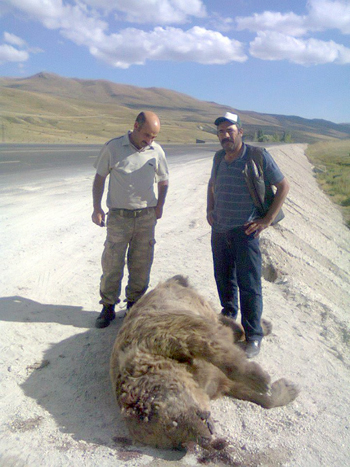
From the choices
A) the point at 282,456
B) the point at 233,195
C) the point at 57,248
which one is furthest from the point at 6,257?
the point at 282,456

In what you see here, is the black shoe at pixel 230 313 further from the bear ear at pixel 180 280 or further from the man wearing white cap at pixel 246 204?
the bear ear at pixel 180 280

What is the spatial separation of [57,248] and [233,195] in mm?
3557

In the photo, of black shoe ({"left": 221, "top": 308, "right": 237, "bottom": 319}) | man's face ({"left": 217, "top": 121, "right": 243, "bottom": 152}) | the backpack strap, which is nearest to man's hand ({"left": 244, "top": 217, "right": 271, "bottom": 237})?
the backpack strap

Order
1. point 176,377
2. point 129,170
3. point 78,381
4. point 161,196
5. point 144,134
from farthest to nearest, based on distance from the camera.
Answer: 1. point 161,196
2. point 129,170
3. point 144,134
4. point 78,381
5. point 176,377

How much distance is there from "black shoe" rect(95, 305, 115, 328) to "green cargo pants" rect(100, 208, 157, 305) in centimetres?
8

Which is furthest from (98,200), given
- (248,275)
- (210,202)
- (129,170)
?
(248,275)

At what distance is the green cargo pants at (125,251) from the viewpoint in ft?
13.7

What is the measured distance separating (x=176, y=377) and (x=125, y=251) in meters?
1.94

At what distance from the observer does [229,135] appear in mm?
3693

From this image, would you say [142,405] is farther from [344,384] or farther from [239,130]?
[239,130]

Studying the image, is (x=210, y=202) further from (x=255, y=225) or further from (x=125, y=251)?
(x=125, y=251)

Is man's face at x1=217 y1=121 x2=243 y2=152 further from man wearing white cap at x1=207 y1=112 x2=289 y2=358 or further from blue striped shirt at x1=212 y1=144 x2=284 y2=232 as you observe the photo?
blue striped shirt at x1=212 y1=144 x2=284 y2=232

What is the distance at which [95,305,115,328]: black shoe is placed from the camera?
4203mm

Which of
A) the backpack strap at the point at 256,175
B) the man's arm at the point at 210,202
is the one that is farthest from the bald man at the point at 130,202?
the backpack strap at the point at 256,175
